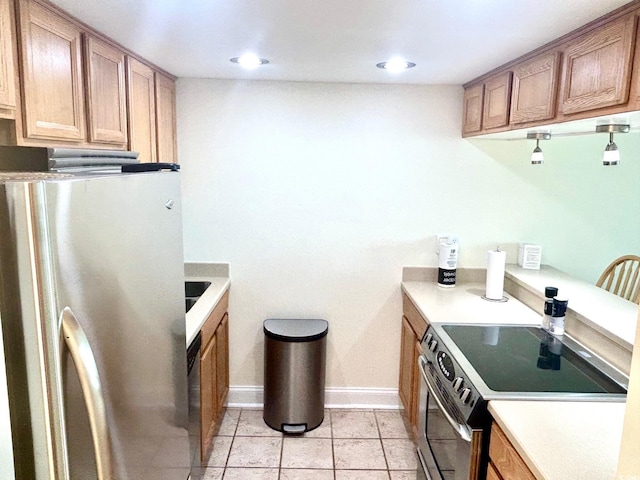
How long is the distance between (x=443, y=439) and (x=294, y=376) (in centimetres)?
116

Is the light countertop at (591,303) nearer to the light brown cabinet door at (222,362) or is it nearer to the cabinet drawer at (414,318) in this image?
the cabinet drawer at (414,318)

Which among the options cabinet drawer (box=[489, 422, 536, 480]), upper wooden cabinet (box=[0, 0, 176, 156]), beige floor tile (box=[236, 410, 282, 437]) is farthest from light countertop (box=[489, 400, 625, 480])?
beige floor tile (box=[236, 410, 282, 437])

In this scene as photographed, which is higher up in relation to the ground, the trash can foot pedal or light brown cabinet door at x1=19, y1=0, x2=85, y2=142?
light brown cabinet door at x1=19, y1=0, x2=85, y2=142

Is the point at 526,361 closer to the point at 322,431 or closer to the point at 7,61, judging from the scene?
the point at 322,431

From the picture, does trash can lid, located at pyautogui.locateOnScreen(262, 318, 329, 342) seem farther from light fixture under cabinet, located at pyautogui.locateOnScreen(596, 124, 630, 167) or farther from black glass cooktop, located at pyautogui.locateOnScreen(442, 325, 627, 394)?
light fixture under cabinet, located at pyautogui.locateOnScreen(596, 124, 630, 167)

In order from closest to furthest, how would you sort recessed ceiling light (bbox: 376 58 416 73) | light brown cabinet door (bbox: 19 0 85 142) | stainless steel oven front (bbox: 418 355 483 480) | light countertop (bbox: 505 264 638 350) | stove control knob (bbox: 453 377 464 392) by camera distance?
light brown cabinet door (bbox: 19 0 85 142) → stainless steel oven front (bbox: 418 355 483 480) → stove control knob (bbox: 453 377 464 392) → light countertop (bbox: 505 264 638 350) → recessed ceiling light (bbox: 376 58 416 73)

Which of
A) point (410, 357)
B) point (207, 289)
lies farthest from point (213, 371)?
point (410, 357)

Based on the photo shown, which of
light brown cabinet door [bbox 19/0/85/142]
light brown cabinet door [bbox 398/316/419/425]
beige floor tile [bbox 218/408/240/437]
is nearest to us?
light brown cabinet door [bbox 19/0/85/142]

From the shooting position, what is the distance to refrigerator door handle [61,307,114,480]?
0.87 m

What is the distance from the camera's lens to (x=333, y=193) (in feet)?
10.2

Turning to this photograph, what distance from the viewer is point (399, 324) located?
3268mm

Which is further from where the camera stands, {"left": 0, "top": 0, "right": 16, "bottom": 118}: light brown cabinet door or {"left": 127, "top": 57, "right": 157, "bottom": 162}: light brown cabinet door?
{"left": 127, "top": 57, "right": 157, "bottom": 162}: light brown cabinet door

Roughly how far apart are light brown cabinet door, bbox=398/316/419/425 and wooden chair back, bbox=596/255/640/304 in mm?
1242

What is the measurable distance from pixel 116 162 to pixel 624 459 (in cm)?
150
